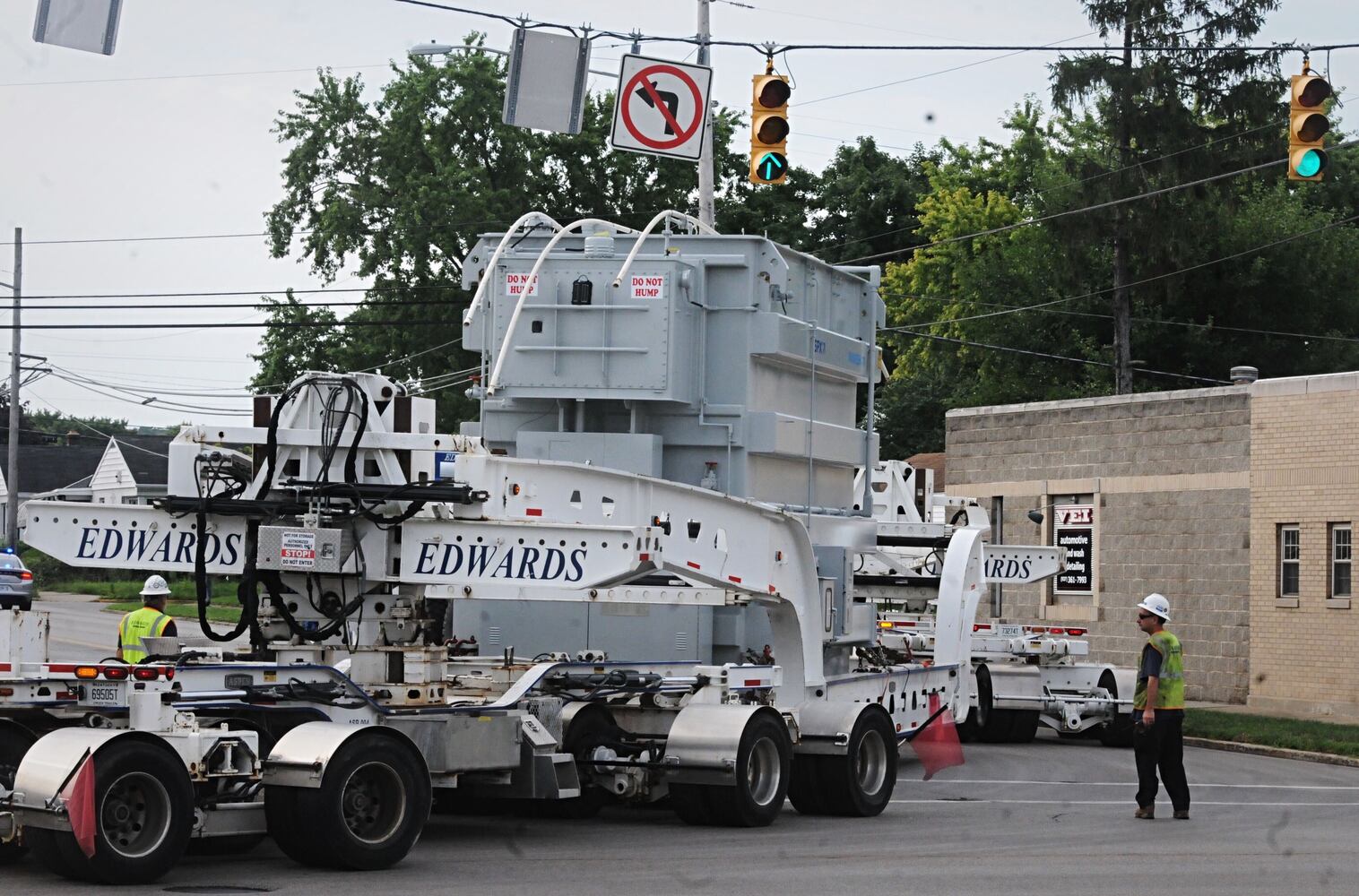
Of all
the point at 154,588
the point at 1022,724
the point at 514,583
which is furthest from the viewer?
the point at 1022,724

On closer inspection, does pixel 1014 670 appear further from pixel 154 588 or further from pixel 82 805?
pixel 82 805

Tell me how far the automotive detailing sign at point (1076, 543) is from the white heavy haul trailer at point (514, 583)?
1511 centimetres

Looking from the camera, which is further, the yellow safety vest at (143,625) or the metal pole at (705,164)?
the metal pole at (705,164)

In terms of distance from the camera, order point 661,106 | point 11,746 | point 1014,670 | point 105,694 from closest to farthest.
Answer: point 105,694 → point 11,746 → point 1014,670 → point 661,106

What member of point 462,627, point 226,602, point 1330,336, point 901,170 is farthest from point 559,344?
point 901,170

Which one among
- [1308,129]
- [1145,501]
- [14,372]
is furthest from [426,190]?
[1308,129]

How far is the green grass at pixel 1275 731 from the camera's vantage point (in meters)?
22.2

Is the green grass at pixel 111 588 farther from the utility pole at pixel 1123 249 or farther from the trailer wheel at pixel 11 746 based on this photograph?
the trailer wheel at pixel 11 746

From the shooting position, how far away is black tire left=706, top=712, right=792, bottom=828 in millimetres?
13023

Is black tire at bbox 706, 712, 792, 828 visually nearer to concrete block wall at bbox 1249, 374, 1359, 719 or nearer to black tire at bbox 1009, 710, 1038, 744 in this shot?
black tire at bbox 1009, 710, 1038, 744

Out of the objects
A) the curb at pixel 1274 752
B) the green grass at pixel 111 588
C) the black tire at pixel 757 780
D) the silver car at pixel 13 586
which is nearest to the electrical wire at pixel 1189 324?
the green grass at pixel 111 588

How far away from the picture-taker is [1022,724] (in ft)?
72.7

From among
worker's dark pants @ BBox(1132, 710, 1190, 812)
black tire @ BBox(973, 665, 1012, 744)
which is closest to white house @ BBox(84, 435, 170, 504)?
black tire @ BBox(973, 665, 1012, 744)

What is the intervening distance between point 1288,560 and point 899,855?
17979 millimetres
